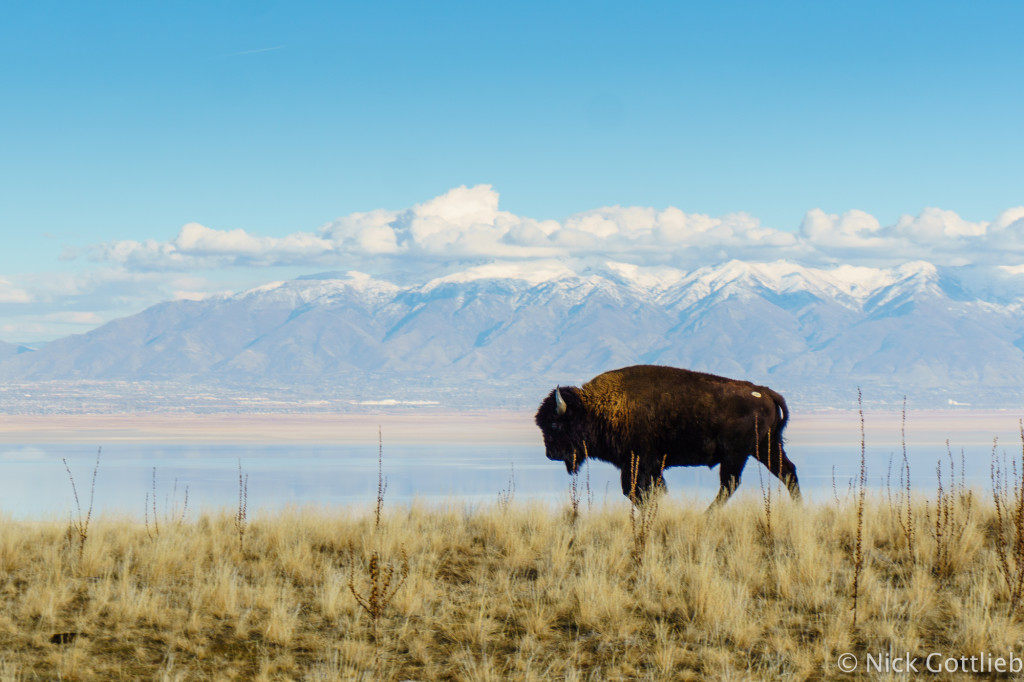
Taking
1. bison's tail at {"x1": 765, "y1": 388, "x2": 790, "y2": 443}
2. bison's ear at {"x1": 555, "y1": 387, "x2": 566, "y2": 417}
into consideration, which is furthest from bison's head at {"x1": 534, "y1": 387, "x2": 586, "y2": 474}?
bison's tail at {"x1": 765, "y1": 388, "x2": 790, "y2": 443}

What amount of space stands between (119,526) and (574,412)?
622cm

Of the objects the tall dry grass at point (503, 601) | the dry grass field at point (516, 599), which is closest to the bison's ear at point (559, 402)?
the dry grass field at point (516, 599)

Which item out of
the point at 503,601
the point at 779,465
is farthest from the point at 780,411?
the point at 503,601

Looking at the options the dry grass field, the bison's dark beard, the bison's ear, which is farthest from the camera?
the bison's dark beard

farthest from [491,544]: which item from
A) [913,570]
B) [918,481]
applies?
[918,481]

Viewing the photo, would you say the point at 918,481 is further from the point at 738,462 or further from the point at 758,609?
the point at 758,609

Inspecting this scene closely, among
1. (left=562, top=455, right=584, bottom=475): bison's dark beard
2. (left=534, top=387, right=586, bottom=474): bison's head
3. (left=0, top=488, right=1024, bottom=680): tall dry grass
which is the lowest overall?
(left=0, top=488, right=1024, bottom=680): tall dry grass

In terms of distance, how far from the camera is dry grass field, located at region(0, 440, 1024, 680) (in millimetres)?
7824

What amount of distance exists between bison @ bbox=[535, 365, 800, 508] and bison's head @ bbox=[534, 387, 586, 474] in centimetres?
26

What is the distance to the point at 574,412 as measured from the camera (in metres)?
14.3

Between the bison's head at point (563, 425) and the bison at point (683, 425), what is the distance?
26cm

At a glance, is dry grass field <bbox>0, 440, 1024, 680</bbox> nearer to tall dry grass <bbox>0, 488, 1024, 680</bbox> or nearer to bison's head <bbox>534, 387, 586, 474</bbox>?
tall dry grass <bbox>0, 488, 1024, 680</bbox>

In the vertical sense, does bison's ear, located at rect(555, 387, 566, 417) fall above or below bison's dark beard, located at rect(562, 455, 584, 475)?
above

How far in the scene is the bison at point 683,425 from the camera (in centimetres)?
1331
